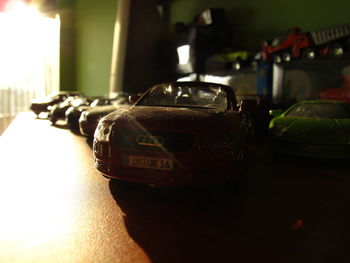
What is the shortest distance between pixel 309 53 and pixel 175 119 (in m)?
6.54

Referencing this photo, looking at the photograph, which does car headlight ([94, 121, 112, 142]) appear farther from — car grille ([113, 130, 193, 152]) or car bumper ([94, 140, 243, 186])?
car grille ([113, 130, 193, 152])

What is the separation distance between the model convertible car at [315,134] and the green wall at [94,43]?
47.5 ft

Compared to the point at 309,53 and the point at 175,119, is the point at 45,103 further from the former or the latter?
the point at 175,119

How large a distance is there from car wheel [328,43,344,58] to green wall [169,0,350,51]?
1.60 m

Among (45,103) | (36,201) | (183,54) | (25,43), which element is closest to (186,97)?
(36,201)

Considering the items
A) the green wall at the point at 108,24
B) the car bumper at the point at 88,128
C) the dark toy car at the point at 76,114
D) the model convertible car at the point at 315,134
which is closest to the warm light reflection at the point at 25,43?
the green wall at the point at 108,24

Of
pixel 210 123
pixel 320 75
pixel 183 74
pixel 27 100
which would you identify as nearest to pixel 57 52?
pixel 27 100

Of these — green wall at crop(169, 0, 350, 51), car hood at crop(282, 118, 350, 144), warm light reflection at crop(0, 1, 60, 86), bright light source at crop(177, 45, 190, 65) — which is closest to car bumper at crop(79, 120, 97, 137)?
car hood at crop(282, 118, 350, 144)

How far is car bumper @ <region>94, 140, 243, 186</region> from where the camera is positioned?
267 centimetres

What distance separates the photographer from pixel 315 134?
4500mm

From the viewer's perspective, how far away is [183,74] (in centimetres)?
1363

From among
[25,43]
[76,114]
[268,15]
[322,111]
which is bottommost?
[76,114]

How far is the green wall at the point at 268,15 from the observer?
9.02 m

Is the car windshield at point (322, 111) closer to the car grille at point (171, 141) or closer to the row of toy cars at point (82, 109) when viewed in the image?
the car grille at point (171, 141)
